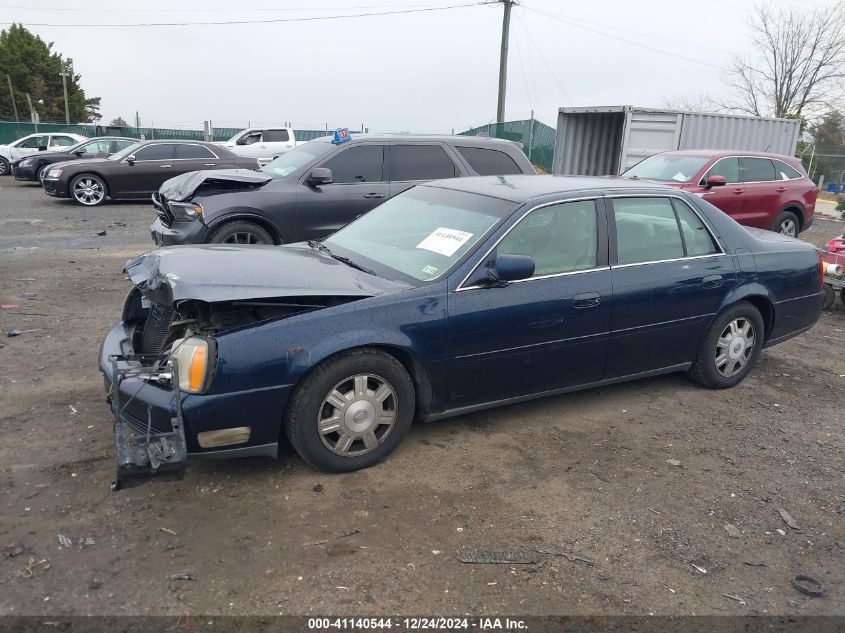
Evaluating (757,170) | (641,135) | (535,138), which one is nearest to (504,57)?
(535,138)

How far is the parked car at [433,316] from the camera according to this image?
340 centimetres

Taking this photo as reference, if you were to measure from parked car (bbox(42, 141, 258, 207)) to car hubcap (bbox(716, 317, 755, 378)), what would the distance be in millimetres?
12749

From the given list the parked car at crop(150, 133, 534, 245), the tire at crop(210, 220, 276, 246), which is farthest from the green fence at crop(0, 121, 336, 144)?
the tire at crop(210, 220, 276, 246)

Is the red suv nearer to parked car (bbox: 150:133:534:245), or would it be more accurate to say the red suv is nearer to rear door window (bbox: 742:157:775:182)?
rear door window (bbox: 742:157:775:182)

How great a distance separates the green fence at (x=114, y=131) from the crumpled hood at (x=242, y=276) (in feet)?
88.9

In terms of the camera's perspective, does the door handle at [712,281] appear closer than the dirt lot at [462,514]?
No

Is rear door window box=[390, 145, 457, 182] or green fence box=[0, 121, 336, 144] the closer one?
rear door window box=[390, 145, 457, 182]

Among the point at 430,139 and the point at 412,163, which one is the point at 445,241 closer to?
the point at 412,163

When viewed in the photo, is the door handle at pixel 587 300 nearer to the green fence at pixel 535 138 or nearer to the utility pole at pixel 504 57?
the green fence at pixel 535 138

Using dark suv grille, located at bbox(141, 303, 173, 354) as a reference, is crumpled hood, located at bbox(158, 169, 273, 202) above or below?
Answer: above

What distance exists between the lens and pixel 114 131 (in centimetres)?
3166

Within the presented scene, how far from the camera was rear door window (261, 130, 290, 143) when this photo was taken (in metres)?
22.9

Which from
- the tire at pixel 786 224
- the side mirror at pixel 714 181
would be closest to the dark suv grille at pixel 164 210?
the side mirror at pixel 714 181

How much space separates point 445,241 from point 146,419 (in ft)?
6.58
